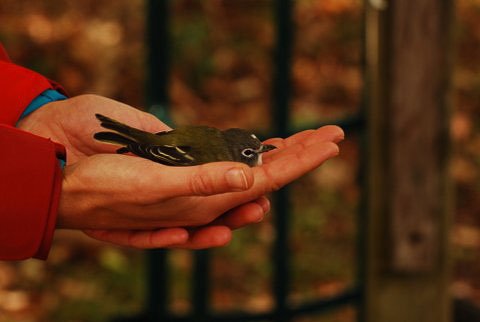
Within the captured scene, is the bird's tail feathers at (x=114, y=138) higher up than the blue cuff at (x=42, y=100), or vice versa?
the blue cuff at (x=42, y=100)

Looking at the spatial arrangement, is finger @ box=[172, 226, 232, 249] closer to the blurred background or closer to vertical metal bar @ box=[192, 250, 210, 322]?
vertical metal bar @ box=[192, 250, 210, 322]

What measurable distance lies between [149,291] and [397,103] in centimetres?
126

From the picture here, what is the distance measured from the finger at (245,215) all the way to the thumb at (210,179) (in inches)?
12.3

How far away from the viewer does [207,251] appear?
3.14 metres

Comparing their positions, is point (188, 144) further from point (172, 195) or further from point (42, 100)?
point (42, 100)

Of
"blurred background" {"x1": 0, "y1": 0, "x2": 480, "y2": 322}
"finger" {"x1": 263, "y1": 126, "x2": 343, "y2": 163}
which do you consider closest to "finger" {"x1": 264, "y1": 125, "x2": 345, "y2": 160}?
"finger" {"x1": 263, "y1": 126, "x2": 343, "y2": 163}

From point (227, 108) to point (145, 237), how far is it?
10.4ft

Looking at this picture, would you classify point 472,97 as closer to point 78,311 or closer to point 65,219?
point 78,311

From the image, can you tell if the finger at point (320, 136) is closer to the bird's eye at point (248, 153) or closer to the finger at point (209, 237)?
the bird's eye at point (248, 153)

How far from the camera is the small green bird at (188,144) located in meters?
1.87

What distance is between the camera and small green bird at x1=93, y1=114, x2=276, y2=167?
1.87 m

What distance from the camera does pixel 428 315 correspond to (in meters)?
3.62

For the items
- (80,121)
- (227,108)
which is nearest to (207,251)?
(80,121)

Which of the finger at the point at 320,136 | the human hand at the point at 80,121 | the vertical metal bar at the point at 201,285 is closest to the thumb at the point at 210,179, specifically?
the finger at the point at 320,136
